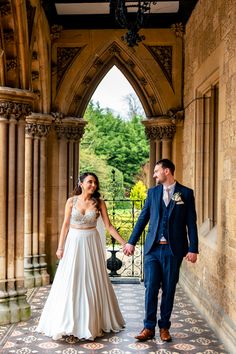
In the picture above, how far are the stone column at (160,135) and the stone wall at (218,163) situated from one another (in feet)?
2.96

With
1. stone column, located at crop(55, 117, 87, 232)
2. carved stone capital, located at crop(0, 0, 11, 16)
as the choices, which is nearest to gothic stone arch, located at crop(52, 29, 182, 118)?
stone column, located at crop(55, 117, 87, 232)

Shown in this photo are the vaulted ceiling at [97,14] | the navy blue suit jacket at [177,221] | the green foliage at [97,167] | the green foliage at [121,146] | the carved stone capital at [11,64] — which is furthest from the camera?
the green foliage at [121,146]

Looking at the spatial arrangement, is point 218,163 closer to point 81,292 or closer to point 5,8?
point 81,292

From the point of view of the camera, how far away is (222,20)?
5.12 m

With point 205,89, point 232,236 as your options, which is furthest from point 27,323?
point 205,89

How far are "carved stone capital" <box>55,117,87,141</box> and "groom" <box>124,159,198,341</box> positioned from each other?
3864 mm

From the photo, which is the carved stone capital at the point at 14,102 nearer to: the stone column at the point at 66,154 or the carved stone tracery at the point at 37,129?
the carved stone tracery at the point at 37,129

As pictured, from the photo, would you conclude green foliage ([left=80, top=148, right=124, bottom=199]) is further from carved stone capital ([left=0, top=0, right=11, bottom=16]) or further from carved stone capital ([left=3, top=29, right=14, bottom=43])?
carved stone capital ([left=0, top=0, right=11, bottom=16])

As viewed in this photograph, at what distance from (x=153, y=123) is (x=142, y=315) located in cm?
350

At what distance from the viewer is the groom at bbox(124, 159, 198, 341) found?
Result: 175 inches

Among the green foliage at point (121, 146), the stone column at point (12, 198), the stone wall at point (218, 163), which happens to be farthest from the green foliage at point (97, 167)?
the stone column at point (12, 198)

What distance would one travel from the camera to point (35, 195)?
763 cm

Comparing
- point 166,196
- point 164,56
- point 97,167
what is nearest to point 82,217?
point 166,196

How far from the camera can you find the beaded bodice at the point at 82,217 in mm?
4727
